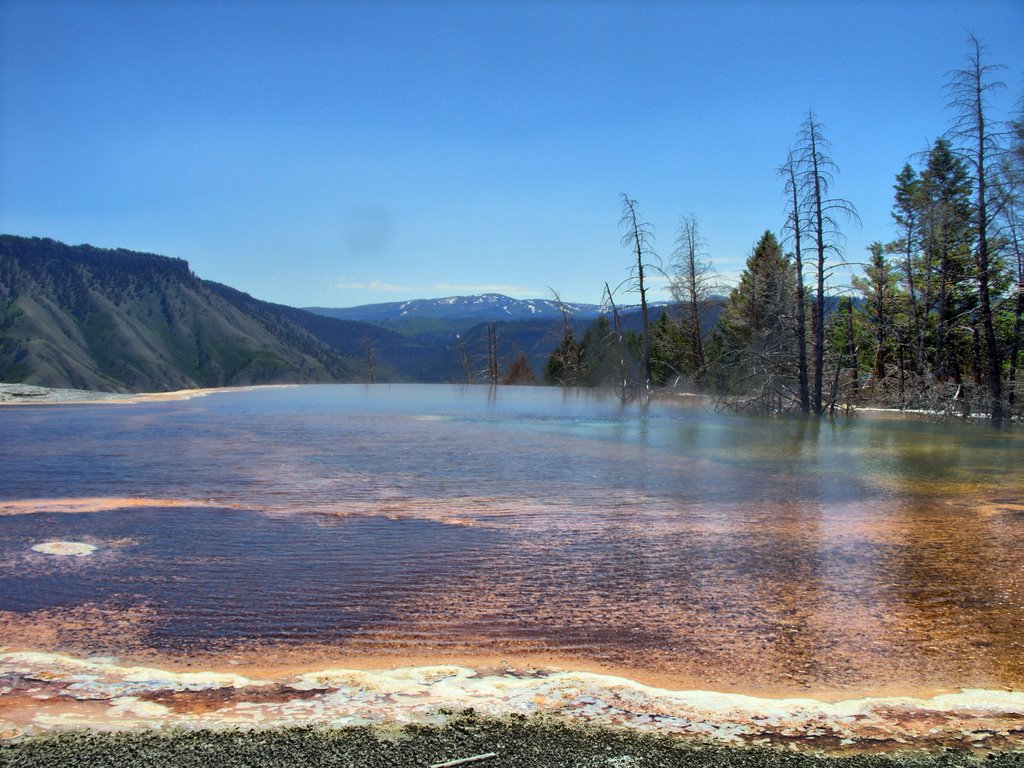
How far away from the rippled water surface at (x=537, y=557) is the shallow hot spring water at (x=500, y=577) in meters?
0.03

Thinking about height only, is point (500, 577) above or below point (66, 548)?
below

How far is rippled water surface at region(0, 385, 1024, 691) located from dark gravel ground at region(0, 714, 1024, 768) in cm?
78

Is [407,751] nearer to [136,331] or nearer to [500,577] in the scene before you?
[500,577]

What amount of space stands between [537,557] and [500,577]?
613mm

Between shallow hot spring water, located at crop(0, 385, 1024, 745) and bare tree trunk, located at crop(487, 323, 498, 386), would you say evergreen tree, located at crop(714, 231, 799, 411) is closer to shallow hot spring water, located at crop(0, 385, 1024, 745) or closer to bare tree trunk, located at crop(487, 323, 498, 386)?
shallow hot spring water, located at crop(0, 385, 1024, 745)

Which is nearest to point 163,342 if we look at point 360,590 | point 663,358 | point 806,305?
point 663,358

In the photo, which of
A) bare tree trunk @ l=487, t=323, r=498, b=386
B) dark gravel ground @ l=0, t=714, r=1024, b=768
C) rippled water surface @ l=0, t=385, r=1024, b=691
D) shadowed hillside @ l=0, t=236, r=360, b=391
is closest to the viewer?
→ dark gravel ground @ l=0, t=714, r=1024, b=768

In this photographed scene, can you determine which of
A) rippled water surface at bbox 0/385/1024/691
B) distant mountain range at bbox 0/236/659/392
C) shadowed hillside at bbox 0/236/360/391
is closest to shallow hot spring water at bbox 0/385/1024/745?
rippled water surface at bbox 0/385/1024/691

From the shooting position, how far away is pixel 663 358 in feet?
135

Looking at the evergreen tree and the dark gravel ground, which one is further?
the evergreen tree

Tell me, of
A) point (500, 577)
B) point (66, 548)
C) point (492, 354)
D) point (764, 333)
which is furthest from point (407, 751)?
point (492, 354)

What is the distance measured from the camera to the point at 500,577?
215 inches

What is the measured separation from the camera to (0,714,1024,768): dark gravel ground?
110 inches

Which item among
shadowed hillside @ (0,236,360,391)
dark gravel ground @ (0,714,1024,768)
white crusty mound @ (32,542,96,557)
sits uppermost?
shadowed hillside @ (0,236,360,391)
